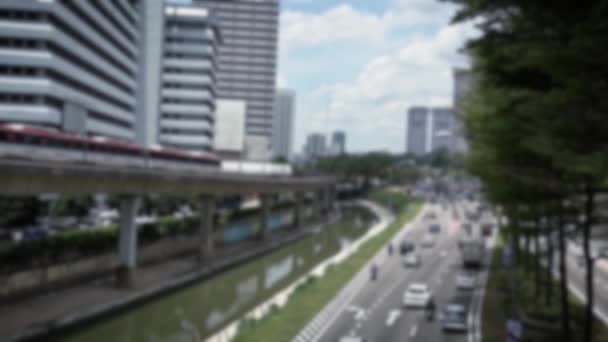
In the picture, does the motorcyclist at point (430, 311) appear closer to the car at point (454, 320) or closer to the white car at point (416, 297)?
the car at point (454, 320)

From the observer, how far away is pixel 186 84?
338 ft

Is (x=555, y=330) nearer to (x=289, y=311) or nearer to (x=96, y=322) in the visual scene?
(x=289, y=311)

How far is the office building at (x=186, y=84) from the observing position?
103062mm

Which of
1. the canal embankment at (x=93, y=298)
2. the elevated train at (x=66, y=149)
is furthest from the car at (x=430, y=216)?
the canal embankment at (x=93, y=298)

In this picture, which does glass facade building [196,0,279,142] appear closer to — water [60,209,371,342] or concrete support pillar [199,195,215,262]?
water [60,209,371,342]

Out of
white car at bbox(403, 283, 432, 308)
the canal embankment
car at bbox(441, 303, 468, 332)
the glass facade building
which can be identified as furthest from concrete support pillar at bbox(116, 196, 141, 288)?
the glass facade building

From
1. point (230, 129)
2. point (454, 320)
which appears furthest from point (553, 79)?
point (230, 129)

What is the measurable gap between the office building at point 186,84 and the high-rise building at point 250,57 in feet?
187

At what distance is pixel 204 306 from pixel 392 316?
38.6 feet

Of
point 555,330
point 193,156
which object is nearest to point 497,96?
point 555,330

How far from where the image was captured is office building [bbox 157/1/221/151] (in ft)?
338

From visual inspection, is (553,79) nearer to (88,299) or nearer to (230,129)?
(88,299)

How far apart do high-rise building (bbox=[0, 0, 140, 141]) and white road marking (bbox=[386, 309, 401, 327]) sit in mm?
32439

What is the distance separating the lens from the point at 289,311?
29953 mm
